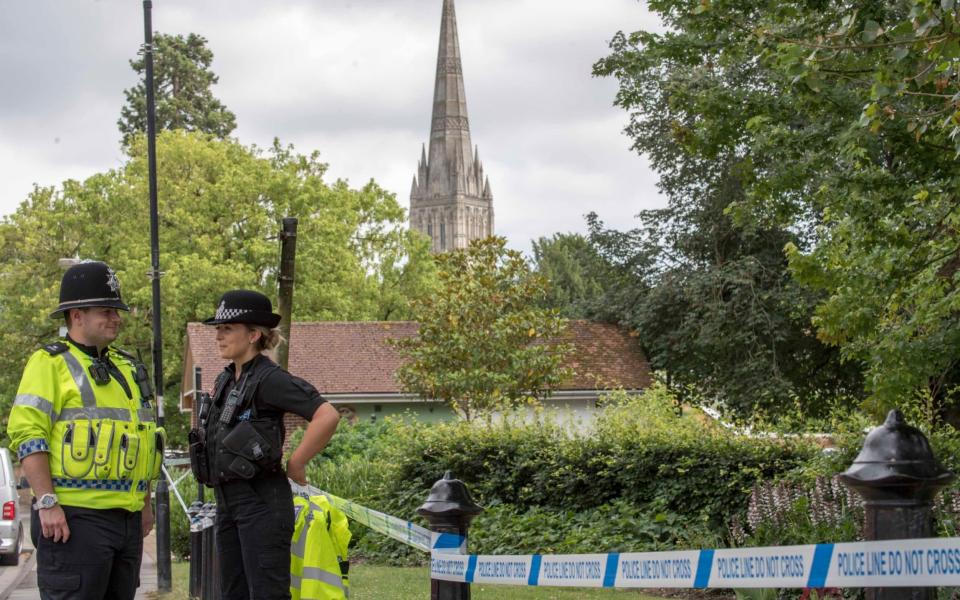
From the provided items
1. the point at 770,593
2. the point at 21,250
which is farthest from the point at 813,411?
the point at 21,250

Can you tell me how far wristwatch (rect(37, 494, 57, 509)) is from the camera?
5578 millimetres

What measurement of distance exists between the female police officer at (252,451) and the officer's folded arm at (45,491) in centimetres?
73

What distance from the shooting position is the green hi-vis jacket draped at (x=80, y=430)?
5.71 metres

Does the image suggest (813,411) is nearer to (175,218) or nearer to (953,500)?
(175,218)

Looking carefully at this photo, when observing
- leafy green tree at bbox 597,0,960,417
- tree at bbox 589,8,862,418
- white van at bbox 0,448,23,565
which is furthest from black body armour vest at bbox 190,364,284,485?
tree at bbox 589,8,862,418

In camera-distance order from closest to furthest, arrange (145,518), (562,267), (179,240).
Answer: (145,518)
(179,240)
(562,267)

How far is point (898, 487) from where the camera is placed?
3316mm

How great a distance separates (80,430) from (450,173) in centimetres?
13440

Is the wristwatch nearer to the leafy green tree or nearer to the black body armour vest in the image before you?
the black body armour vest

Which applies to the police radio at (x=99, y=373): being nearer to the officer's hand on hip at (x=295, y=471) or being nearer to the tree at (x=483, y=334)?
the officer's hand on hip at (x=295, y=471)

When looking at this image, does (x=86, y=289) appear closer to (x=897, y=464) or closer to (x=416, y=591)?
(x=897, y=464)

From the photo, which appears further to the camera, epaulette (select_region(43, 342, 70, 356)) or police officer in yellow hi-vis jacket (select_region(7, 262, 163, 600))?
epaulette (select_region(43, 342, 70, 356))

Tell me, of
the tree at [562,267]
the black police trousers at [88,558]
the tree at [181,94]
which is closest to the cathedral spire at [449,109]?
the tree at [562,267]

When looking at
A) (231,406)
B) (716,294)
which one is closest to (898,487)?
(231,406)
